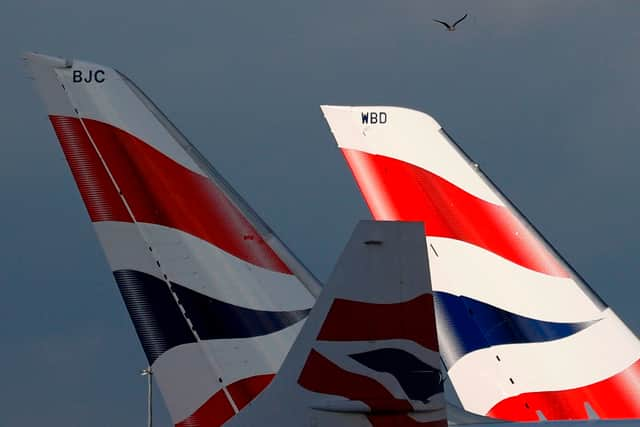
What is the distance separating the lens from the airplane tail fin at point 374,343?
19.7 meters

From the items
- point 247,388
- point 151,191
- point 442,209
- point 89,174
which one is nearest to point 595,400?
point 442,209

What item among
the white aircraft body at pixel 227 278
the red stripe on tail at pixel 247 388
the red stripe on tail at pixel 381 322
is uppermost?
the white aircraft body at pixel 227 278

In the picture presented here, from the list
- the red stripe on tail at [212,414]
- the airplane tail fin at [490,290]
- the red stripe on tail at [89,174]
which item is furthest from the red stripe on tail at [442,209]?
the red stripe on tail at [212,414]

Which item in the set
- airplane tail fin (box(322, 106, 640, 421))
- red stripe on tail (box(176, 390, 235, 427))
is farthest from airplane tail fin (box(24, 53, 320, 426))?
airplane tail fin (box(322, 106, 640, 421))

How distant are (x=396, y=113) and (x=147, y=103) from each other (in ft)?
15.2

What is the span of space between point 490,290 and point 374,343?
8.49 meters

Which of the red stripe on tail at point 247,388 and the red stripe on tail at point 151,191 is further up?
the red stripe on tail at point 151,191

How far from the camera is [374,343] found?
19.9m

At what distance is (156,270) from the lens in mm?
25641

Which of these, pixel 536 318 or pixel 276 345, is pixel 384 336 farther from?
pixel 536 318

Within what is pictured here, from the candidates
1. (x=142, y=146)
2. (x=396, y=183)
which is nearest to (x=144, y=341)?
(x=142, y=146)

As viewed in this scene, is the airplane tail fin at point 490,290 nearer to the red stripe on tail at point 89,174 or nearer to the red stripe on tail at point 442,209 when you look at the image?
the red stripe on tail at point 442,209

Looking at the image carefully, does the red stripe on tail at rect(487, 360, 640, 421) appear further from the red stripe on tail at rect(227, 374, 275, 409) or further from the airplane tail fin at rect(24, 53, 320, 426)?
the red stripe on tail at rect(227, 374, 275, 409)

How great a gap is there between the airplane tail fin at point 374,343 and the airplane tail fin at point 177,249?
15.8 feet
